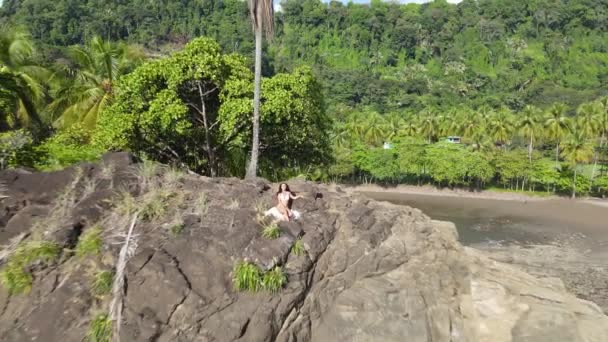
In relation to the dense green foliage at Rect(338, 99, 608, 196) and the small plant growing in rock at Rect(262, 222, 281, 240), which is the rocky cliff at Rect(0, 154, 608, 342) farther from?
the dense green foliage at Rect(338, 99, 608, 196)

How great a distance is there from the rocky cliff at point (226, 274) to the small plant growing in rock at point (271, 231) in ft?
0.13

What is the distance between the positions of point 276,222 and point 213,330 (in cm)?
271

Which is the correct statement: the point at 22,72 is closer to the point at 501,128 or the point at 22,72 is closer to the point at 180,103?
the point at 180,103

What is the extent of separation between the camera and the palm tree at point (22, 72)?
62.0 ft

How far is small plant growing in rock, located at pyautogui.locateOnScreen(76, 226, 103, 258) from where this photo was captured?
8859 millimetres

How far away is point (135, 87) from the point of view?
1675 centimetres

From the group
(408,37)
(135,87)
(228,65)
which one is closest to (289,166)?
(228,65)

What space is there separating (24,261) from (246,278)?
158 inches

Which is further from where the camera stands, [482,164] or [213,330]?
[482,164]

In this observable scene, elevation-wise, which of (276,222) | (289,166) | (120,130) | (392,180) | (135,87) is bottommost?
(392,180)

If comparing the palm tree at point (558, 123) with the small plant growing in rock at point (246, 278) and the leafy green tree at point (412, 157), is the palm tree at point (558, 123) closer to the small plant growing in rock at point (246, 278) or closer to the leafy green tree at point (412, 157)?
the leafy green tree at point (412, 157)

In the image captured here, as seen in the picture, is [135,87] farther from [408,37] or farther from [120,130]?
[408,37]

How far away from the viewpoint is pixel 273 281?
29.2ft

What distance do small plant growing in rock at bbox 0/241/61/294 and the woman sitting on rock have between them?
4.24 meters
